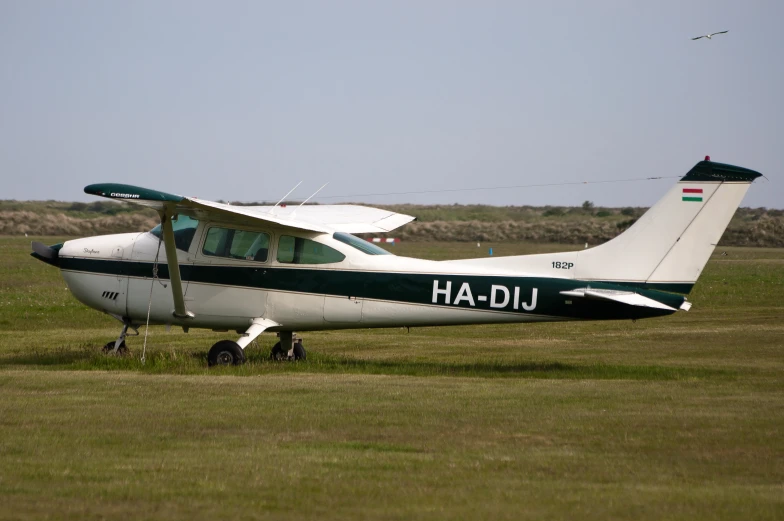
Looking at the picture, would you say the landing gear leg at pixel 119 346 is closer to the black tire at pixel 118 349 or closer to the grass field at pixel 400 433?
the black tire at pixel 118 349

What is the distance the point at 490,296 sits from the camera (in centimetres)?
1388

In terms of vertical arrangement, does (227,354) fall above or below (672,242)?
below

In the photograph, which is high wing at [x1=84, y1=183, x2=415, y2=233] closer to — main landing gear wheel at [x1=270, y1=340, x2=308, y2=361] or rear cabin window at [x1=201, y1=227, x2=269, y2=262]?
rear cabin window at [x1=201, y1=227, x2=269, y2=262]

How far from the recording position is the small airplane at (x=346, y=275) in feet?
43.7

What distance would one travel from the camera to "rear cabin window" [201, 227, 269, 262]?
14578mm

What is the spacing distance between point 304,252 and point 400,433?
5.97m

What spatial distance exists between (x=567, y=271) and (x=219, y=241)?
16.5 ft

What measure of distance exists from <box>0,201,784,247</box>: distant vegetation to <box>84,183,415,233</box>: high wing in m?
55.6

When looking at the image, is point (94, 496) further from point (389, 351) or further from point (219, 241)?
point (389, 351)

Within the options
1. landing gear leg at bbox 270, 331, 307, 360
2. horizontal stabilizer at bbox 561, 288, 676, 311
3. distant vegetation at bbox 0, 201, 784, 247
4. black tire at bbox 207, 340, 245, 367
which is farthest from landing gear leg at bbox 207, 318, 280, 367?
distant vegetation at bbox 0, 201, 784, 247

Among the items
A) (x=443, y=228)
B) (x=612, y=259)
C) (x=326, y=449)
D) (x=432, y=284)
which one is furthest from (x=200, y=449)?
(x=443, y=228)

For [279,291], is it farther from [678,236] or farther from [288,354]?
[678,236]

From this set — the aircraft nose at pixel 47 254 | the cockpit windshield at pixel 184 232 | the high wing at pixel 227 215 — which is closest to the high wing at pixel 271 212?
the high wing at pixel 227 215

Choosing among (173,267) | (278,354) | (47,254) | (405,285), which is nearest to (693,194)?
(405,285)
